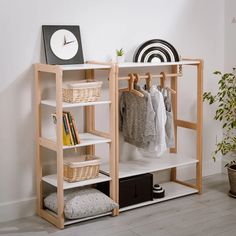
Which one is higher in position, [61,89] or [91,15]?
[91,15]

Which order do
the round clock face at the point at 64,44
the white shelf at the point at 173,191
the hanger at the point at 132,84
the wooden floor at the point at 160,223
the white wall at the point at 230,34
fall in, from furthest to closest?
the white wall at the point at 230,34, the white shelf at the point at 173,191, the hanger at the point at 132,84, the round clock face at the point at 64,44, the wooden floor at the point at 160,223

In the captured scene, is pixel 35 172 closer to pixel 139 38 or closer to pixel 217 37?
pixel 139 38

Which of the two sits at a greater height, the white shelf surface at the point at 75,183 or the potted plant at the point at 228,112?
the potted plant at the point at 228,112

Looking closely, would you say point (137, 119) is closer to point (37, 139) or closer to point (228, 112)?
point (37, 139)

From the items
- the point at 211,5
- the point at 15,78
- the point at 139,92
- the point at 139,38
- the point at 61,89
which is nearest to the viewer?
the point at 61,89

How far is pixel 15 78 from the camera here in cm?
355

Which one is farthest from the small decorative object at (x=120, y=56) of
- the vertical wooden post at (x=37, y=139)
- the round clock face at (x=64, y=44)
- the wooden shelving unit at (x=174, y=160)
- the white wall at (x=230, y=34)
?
the white wall at (x=230, y=34)

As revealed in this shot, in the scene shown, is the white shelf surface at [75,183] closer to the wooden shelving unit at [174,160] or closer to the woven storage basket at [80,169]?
the woven storage basket at [80,169]

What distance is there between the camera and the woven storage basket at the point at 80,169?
348 cm

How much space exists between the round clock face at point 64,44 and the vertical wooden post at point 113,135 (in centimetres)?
36

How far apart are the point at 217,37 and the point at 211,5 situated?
29 cm

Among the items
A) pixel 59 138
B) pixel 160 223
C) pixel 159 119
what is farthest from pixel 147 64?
pixel 160 223

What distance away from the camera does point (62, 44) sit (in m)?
3.68

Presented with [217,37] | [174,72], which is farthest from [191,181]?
[217,37]
